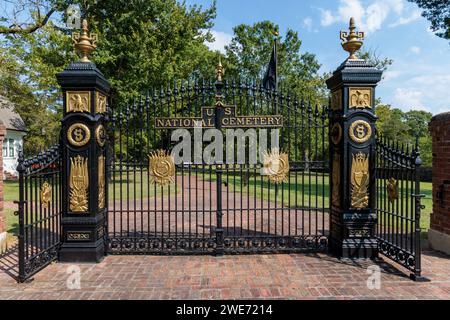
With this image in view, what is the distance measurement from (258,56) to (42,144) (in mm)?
22420

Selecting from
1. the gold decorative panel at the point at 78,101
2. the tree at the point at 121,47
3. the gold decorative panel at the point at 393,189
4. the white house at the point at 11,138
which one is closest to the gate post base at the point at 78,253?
the gold decorative panel at the point at 78,101

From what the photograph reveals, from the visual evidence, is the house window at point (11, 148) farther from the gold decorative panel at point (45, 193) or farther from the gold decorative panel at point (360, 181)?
the gold decorative panel at point (360, 181)

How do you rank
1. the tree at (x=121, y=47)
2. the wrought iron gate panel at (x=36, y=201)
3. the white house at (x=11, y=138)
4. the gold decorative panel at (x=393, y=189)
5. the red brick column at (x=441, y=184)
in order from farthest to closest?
the white house at (x=11, y=138) → the tree at (x=121, y=47) → the red brick column at (x=441, y=184) → the gold decorative panel at (x=393, y=189) → the wrought iron gate panel at (x=36, y=201)

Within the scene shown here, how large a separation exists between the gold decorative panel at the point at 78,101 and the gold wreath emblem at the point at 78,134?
29cm

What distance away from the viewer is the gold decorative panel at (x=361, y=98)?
574 cm

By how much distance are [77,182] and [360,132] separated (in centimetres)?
531

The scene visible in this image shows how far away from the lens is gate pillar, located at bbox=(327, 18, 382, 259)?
5734 millimetres

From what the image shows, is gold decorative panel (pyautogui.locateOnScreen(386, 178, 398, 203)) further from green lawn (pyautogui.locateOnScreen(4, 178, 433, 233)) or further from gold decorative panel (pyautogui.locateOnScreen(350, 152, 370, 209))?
green lawn (pyautogui.locateOnScreen(4, 178, 433, 233))

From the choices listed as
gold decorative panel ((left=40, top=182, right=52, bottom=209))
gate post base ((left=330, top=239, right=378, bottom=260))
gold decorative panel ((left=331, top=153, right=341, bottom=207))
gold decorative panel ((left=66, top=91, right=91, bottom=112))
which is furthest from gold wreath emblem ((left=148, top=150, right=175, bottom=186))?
gate post base ((left=330, top=239, right=378, bottom=260))

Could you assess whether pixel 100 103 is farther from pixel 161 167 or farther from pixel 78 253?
pixel 78 253

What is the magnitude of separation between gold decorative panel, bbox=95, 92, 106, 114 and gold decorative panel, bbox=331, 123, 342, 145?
4582 millimetres

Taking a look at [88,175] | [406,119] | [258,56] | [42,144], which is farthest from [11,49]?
[406,119]

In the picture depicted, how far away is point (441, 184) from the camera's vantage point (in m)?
6.28

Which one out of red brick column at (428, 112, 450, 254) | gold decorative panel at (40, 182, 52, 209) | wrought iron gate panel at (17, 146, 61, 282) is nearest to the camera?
wrought iron gate panel at (17, 146, 61, 282)
